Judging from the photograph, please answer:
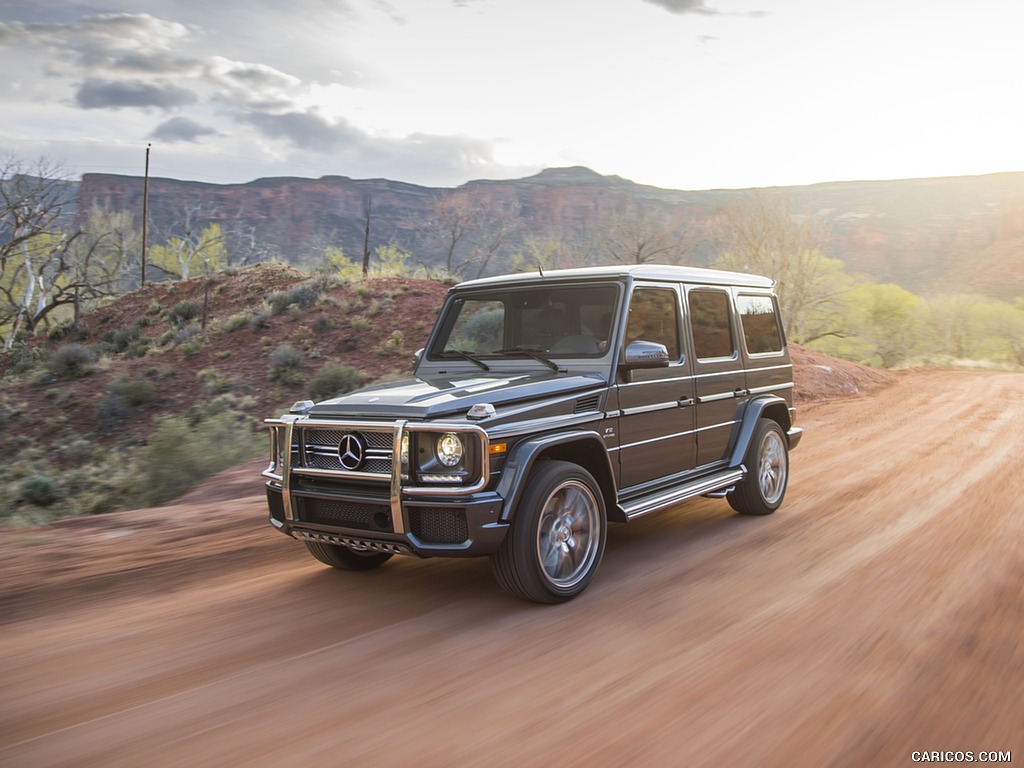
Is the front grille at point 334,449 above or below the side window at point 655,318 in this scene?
below

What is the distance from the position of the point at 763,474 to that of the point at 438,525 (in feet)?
12.0

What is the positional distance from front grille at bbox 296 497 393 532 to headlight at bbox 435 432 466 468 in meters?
0.41

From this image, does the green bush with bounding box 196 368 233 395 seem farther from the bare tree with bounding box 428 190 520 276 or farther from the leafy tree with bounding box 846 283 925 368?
the bare tree with bounding box 428 190 520 276

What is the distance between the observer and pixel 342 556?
535 centimetres

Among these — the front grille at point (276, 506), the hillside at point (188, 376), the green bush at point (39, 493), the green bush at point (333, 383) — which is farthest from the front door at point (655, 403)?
the green bush at point (333, 383)

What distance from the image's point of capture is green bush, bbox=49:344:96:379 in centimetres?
2845

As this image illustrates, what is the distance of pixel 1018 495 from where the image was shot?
742 cm

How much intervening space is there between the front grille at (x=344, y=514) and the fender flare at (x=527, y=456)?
652mm

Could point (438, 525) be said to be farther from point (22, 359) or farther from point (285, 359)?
point (22, 359)

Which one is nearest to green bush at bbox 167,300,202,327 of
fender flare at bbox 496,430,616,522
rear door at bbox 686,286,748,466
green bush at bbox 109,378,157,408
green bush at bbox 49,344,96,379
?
green bush at bbox 49,344,96,379

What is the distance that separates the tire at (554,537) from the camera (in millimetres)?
4355

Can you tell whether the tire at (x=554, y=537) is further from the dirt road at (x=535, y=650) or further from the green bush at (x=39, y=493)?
the green bush at (x=39, y=493)

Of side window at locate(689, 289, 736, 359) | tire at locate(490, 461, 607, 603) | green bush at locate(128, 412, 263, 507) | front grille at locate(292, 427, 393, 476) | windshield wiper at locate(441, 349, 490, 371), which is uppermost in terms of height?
side window at locate(689, 289, 736, 359)

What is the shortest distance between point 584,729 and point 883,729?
1168 millimetres
